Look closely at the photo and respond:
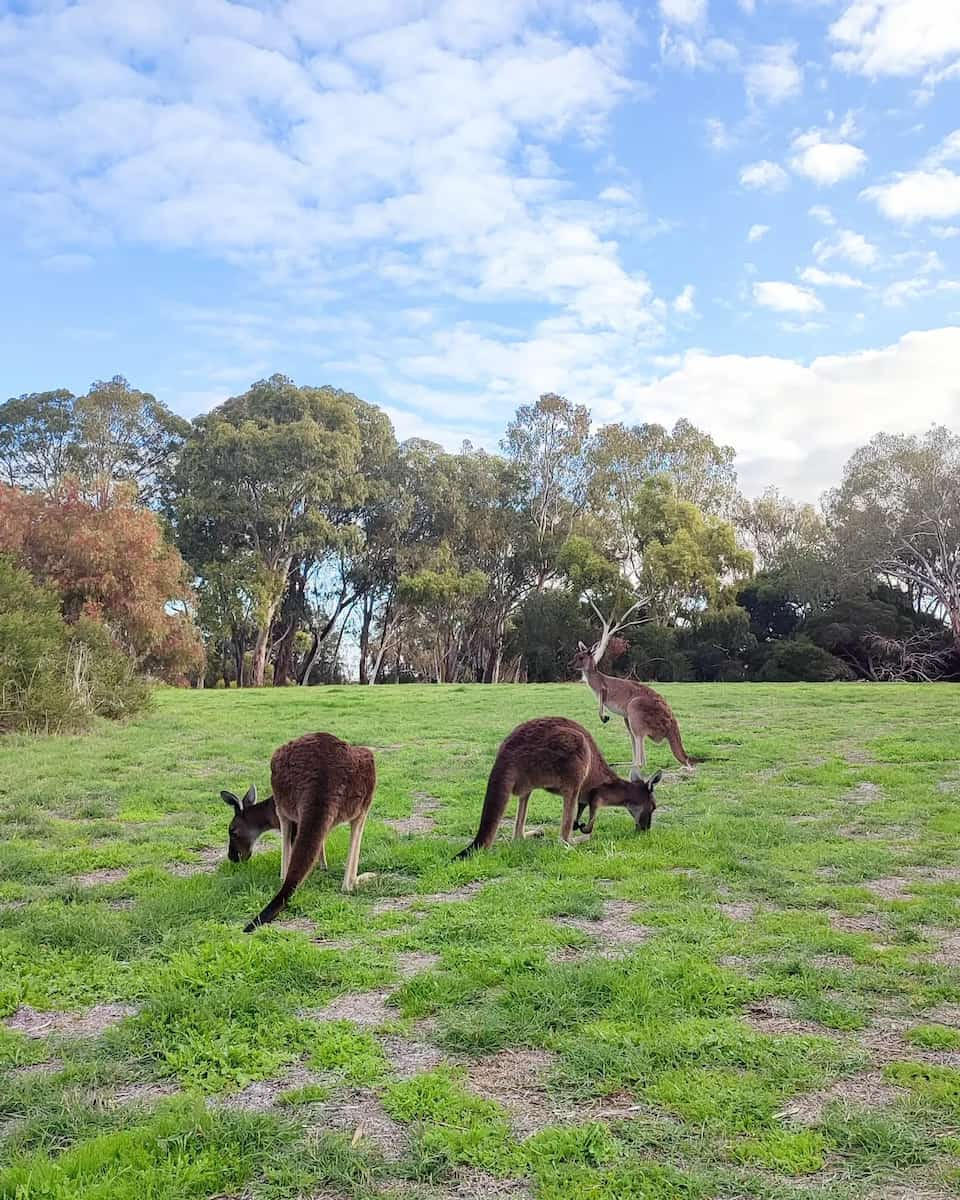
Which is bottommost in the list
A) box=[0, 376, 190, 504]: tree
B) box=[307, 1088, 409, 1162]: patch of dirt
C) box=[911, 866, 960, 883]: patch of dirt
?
box=[307, 1088, 409, 1162]: patch of dirt

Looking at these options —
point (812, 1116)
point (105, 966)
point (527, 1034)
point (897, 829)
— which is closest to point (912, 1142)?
point (812, 1116)

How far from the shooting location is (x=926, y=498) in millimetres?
33969

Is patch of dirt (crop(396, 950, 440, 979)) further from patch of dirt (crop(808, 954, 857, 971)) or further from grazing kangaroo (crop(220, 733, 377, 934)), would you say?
patch of dirt (crop(808, 954, 857, 971))

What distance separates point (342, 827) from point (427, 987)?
3.56 m

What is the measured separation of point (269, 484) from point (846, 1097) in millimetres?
34873

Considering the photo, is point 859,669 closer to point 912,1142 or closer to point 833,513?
point 833,513

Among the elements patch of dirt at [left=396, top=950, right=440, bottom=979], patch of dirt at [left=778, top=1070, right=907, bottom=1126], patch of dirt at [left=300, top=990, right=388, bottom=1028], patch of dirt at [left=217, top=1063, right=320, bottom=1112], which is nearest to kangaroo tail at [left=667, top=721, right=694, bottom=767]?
patch of dirt at [left=396, top=950, right=440, bottom=979]

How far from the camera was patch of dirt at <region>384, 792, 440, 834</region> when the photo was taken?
7633 millimetres

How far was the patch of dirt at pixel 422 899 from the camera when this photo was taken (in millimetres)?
5502

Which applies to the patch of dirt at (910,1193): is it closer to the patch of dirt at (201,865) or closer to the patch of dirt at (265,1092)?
the patch of dirt at (265,1092)

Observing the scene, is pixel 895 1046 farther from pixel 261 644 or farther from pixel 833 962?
pixel 261 644

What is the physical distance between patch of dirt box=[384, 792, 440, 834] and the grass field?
2.4 inches

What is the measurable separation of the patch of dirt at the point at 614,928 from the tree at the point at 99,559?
16.4 m

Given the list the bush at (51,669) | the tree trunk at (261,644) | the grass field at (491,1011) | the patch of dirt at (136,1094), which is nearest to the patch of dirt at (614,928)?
the grass field at (491,1011)
